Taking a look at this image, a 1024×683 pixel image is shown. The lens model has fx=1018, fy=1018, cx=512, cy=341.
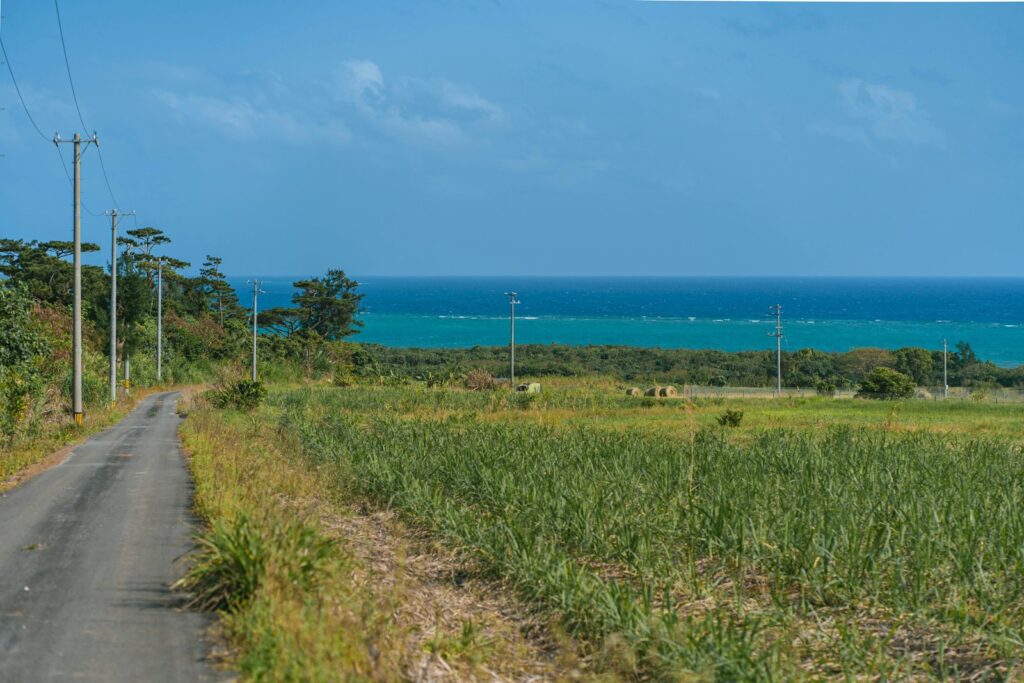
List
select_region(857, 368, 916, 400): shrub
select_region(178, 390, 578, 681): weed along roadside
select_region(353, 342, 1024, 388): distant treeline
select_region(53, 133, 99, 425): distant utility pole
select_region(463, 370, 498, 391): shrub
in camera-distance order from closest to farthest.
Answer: select_region(178, 390, 578, 681): weed along roadside < select_region(53, 133, 99, 425): distant utility pole < select_region(463, 370, 498, 391): shrub < select_region(857, 368, 916, 400): shrub < select_region(353, 342, 1024, 388): distant treeline

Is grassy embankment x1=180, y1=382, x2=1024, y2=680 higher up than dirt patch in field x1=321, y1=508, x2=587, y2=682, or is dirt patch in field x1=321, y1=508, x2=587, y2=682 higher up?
grassy embankment x1=180, y1=382, x2=1024, y2=680

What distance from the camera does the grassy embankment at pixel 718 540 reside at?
7.30 m

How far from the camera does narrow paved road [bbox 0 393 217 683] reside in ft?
21.9

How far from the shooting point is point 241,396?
3334 cm

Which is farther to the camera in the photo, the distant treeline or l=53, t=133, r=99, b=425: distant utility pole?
the distant treeline

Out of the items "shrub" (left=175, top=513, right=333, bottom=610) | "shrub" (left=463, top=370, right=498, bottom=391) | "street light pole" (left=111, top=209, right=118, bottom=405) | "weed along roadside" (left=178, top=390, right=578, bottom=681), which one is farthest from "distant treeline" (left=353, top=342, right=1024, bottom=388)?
"shrub" (left=175, top=513, right=333, bottom=610)

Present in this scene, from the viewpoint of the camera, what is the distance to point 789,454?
1561cm

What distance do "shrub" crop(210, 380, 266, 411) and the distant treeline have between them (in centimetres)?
4091

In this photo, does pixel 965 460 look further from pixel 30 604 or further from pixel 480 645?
pixel 30 604

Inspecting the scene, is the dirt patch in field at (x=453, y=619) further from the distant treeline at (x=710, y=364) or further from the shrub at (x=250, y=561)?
the distant treeline at (x=710, y=364)

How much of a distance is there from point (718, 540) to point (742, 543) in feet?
1.34

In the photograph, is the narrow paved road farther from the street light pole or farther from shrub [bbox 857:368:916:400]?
shrub [bbox 857:368:916:400]

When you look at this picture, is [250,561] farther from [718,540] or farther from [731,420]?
[731,420]

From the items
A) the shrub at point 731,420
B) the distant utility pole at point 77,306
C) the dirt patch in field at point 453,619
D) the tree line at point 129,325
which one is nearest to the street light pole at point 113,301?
the tree line at point 129,325
